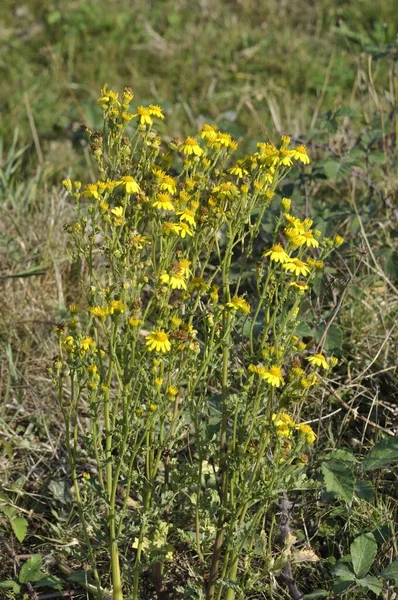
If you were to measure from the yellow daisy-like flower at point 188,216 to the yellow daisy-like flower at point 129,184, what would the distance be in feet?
0.38

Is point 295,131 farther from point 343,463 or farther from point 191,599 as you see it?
point 191,599

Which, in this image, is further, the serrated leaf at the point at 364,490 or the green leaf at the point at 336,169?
the green leaf at the point at 336,169

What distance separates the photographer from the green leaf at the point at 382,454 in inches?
86.8

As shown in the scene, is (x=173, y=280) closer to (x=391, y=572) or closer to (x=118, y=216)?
(x=118, y=216)

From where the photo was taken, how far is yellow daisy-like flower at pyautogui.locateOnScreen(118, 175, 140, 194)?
77.4 inches

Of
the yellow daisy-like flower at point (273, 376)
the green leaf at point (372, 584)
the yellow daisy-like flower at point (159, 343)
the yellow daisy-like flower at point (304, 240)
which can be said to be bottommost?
the green leaf at point (372, 584)

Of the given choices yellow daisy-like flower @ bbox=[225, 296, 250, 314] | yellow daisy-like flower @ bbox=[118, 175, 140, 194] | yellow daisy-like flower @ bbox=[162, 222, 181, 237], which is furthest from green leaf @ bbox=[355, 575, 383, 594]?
yellow daisy-like flower @ bbox=[118, 175, 140, 194]

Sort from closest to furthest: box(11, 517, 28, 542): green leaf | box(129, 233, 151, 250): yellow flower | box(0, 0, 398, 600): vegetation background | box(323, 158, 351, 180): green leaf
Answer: box(129, 233, 151, 250): yellow flower < box(11, 517, 28, 542): green leaf < box(0, 0, 398, 600): vegetation background < box(323, 158, 351, 180): green leaf

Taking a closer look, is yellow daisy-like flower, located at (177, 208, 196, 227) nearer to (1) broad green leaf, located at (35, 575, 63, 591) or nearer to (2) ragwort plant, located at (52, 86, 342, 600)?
(2) ragwort plant, located at (52, 86, 342, 600)

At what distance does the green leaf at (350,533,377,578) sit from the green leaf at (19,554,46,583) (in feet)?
2.50

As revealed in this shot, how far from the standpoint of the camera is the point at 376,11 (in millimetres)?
5305

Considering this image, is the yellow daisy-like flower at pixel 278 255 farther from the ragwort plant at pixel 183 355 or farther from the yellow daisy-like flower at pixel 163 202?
the yellow daisy-like flower at pixel 163 202

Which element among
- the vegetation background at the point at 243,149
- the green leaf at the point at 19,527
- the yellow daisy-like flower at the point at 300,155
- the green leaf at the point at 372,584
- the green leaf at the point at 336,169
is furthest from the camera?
the green leaf at the point at 336,169

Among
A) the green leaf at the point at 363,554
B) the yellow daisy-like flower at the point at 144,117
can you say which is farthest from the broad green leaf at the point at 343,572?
the yellow daisy-like flower at the point at 144,117
